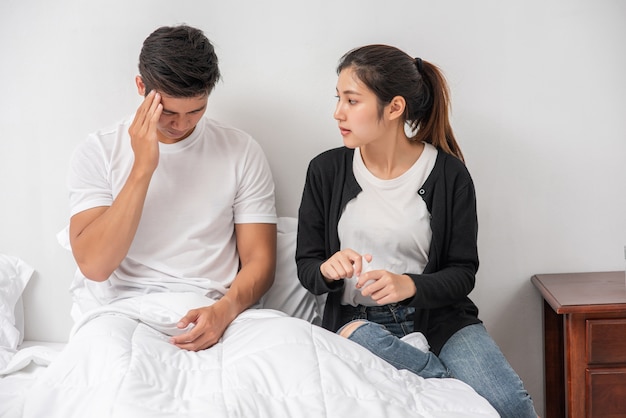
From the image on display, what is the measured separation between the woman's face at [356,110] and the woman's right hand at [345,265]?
1.00 ft

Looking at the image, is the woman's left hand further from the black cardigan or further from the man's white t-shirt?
the man's white t-shirt

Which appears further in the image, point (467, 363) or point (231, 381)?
point (467, 363)

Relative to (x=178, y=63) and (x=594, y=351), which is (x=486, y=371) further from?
(x=178, y=63)

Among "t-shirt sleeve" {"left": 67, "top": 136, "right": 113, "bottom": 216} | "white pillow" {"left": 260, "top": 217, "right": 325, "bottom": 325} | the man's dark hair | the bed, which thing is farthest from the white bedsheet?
the man's dark hair

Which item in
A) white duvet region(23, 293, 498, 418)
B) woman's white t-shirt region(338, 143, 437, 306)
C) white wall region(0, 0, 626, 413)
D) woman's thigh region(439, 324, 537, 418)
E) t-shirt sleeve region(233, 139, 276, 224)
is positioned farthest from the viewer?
white wall region(0, 0, 626, 413)

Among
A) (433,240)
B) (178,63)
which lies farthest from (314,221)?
(178,63)

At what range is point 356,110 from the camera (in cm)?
179

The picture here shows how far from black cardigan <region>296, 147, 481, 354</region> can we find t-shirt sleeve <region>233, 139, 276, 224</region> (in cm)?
11

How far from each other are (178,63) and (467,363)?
96 centimetres

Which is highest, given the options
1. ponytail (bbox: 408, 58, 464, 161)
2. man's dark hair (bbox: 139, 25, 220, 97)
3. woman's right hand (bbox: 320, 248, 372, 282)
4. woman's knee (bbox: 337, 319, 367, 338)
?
man's dark hair (bbox: 139, 25, 220, 97)

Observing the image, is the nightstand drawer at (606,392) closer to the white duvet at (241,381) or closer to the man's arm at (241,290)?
the white duvet at (241,381)

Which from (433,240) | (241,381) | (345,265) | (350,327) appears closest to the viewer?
(241,381)

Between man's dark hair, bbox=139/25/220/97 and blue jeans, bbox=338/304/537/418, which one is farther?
man's dark hair, bbox=139/25/220/97

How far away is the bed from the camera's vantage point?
138 centimetres
